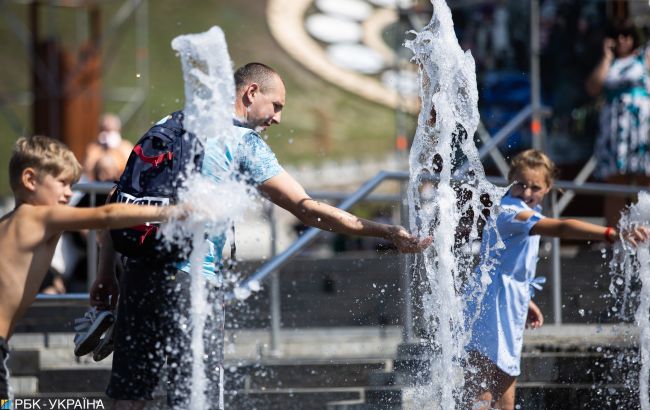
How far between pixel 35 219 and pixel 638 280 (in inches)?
137

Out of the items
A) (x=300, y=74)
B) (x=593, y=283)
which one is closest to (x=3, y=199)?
(x=593, y=283)

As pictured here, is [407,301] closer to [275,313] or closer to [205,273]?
[275,313]

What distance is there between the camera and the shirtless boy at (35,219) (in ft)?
13.3

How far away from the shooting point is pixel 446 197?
5441 millimetres

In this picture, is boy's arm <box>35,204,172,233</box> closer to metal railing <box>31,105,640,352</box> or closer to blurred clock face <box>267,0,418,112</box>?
metal railing <box>31,105,640,352</box>

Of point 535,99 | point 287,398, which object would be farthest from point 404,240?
point 535,99

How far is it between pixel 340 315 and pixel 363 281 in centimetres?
28

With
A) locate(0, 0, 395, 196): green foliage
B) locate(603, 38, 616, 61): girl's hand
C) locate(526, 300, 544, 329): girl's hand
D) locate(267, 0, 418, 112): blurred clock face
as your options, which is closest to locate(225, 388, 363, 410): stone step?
locate(526, 300, 544, 329): girl's hand

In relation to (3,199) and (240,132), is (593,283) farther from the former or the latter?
(3,199)

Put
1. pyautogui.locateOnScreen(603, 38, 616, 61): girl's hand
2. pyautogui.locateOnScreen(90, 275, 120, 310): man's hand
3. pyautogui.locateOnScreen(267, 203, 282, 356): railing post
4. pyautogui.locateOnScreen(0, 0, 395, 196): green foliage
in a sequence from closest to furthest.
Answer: pyautogui.locateOnScreen(90, 275, 120, 310): man's hand, pyautogui.locateOnScreen(267, 203, 282, 356): railing post, pyautogui.locateOnScreen(603, 38, 616, 61): girl's hand, pyautogui.locateOnScreen(0, 0, 395, 196): green foliage

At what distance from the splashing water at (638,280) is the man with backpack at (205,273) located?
1.54 metres

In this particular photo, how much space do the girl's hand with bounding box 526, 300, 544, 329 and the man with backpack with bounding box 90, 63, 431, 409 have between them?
155cm

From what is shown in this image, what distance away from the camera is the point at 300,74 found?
95.1 feet

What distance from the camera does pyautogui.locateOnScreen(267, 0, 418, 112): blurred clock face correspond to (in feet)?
90.5
